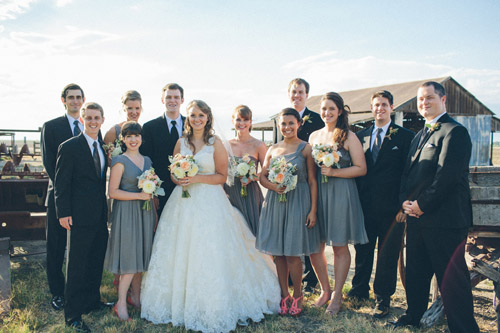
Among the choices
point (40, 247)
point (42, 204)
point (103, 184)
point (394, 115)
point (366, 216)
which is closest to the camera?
point (103, 184)

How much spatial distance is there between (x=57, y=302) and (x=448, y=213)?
5.01 m

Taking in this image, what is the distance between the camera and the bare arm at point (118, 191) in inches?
180

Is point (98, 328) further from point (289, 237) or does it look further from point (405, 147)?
point (405, 147)

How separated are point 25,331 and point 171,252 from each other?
6.00 feet

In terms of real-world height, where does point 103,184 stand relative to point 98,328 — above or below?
above

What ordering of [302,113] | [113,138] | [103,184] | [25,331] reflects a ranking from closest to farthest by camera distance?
[25,331] → [103,184] → [113,138] → [302,113]

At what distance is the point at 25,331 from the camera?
432cm

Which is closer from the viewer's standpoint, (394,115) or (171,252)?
(171,252)

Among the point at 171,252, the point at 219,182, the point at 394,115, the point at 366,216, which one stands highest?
the point at 394,115

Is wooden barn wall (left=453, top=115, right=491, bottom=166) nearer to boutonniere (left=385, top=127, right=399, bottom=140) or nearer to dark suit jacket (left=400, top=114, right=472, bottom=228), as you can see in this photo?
boutonniere (left=385, top=127, right=399, bottom=140)

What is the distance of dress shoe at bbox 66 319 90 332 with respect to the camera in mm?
4316

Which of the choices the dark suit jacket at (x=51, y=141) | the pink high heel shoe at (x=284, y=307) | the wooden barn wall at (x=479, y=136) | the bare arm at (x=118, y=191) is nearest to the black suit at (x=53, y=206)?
the dark suit jacket at (x=51, y=141)

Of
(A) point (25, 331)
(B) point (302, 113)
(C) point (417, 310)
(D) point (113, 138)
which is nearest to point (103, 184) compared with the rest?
(D) point (113, 138)

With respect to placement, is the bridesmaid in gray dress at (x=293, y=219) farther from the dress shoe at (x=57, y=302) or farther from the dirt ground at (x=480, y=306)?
the dress shoe at (x=57, y=302)
